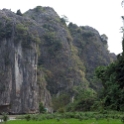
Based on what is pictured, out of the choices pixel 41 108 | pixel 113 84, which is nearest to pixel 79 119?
pixel 113 84

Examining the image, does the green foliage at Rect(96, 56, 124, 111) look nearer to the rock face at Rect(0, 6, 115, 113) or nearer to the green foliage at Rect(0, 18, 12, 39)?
the rock face at Rect(0, 6, 115, 113)

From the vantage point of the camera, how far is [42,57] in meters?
63.2

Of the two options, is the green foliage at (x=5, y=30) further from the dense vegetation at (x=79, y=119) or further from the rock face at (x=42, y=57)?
the dense vegetation at (x=79, y=119)

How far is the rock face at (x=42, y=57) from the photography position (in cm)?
4609

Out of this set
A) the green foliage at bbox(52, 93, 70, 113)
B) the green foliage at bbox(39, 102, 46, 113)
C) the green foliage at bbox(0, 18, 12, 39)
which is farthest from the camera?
the green foliage at bbox(52, 93, 70, 113)

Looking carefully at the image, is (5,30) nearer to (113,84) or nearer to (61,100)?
(61,100)

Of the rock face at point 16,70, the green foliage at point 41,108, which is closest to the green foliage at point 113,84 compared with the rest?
the rock face at point 16,70

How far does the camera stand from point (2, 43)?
154ft

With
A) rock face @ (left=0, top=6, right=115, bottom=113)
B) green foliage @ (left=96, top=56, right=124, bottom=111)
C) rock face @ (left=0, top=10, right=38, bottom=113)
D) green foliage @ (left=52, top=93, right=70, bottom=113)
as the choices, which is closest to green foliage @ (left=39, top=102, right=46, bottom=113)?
rock face @ (left=0, top=6, right=115, bottom=113)

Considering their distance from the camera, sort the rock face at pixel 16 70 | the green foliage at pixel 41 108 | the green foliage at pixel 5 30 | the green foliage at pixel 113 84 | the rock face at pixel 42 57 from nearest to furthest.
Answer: the green foliage at pixel 113 84 → the rock face at pixel 16 70 → the rock face at pixel 42 57 → the green foliage at pixel 5 30 → the green foliage at pixel 41 108

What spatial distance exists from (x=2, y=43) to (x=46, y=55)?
17160 millimetres

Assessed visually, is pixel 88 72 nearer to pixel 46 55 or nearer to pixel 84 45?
pixel 84 45

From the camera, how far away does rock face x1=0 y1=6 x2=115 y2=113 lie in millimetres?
46094

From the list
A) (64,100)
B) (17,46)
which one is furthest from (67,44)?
(17,46)
